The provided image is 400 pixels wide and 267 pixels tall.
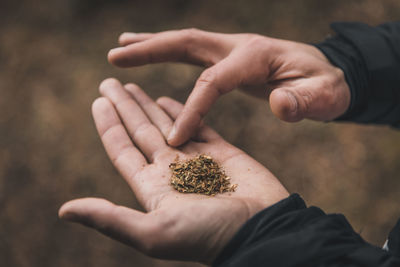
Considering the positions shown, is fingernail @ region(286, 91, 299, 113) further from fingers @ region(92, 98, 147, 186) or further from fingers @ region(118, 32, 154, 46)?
fingers @ region(118, 32, 154, 46)

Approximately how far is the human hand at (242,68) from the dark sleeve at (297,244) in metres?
Result: 0.44

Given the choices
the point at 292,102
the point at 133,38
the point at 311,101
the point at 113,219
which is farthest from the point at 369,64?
the point at 113,219

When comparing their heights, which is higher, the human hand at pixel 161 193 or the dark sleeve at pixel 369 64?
the dark sleeve at pixel 369 64

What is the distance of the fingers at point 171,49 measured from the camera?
176 centimetres

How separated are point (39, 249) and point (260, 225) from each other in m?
2.23

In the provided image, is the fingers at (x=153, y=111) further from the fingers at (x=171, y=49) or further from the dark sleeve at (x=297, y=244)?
the dark sleeve at (x=297, y=244)

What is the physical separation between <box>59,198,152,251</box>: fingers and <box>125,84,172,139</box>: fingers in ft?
2.16

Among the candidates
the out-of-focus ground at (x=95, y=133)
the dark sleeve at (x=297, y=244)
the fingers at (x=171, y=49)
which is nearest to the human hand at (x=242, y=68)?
the fingers at (x=171, y=49)

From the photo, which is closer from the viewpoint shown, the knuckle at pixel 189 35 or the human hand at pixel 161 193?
the human hand at pixel 161 193

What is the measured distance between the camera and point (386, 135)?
2973mm

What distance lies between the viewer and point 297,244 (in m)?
1.06

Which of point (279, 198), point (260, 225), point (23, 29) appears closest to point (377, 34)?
point (279, 198)

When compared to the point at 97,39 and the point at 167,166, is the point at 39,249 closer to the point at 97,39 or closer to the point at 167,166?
the point at 167,166

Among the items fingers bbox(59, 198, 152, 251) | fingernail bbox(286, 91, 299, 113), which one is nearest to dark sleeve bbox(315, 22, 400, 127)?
fingernail bbox(286, 91, 299, 113)
